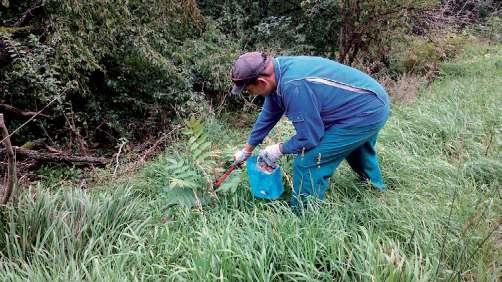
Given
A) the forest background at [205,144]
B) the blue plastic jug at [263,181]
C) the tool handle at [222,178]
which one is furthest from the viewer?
the tool handle at [222,178]

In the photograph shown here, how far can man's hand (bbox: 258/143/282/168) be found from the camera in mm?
3359

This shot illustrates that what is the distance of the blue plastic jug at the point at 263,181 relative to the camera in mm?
3469

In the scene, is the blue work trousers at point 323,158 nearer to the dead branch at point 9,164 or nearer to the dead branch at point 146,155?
the dead branch at point 9,164

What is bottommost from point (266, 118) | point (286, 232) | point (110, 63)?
point (110, 63)

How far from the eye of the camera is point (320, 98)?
10.5 ft

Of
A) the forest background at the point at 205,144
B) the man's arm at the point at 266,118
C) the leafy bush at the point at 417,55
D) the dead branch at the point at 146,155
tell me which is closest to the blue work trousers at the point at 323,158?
the forest background at the point at 205,144

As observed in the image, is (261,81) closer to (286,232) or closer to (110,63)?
(286,232)

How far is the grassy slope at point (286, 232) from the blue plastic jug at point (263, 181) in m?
0.10

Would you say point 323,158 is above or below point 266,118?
below

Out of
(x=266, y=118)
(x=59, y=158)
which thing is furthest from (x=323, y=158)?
(x=59, y=158)

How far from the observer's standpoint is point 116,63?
7.26m

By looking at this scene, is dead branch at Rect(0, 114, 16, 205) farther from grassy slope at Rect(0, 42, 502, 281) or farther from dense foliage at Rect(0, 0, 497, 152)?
dense foliage at Rect(0, 0, 497, 152)

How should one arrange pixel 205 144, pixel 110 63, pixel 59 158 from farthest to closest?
pixel 110 63
pixel 59 158
pixel 205 144

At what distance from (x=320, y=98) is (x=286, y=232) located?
0.95 metres
